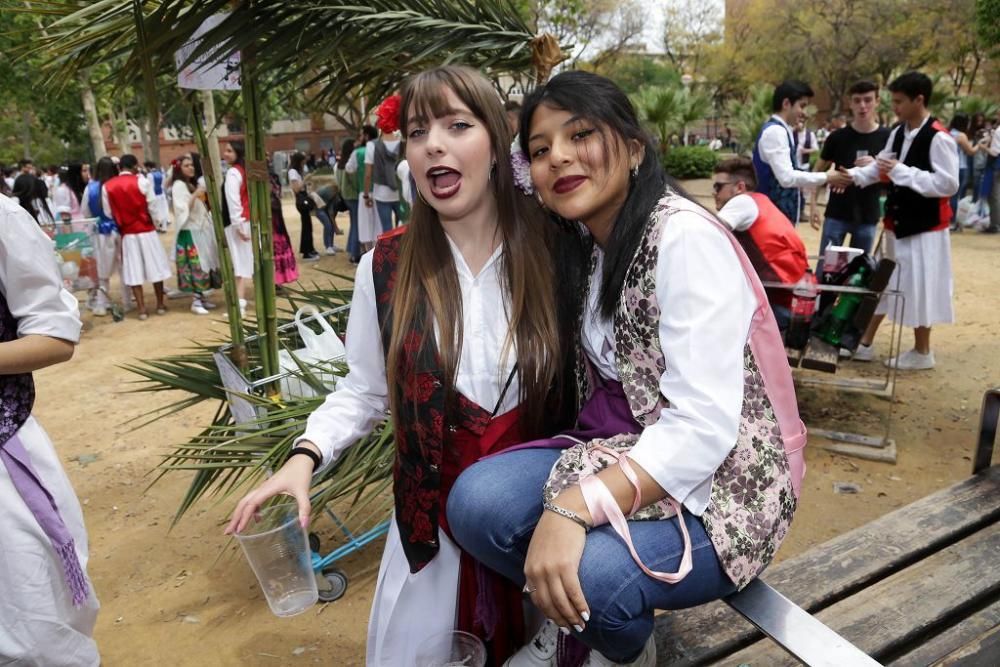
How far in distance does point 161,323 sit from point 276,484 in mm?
7093

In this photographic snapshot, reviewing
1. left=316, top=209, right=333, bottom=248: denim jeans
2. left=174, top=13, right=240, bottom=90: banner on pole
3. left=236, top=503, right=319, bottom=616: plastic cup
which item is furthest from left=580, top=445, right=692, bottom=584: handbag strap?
left=316, top=209, right=333, bottom=248: denim jeans

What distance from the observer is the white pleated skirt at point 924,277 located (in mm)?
4875

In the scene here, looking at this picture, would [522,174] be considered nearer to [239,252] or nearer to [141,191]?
[239,252]

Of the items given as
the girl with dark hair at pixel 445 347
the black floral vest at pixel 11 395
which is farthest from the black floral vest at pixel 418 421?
the black floral vest at pixel 11 395

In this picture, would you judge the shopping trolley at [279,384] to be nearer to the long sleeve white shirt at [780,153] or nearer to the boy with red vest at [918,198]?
the boy with red vest at [918,198]

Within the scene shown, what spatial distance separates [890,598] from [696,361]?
3.95ft

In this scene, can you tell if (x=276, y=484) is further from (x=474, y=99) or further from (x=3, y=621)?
(x=3, y=621)

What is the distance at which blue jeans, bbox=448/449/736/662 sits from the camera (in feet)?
4.17

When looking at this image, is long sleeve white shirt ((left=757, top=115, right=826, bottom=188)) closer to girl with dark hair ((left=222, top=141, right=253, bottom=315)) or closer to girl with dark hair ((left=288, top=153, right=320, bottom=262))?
girl with dark hair ((left=222, top=141, right=253, bottom=315))

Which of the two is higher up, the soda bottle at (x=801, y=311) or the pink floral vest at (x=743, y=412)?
the pink floral vest at (x=743, y=412)

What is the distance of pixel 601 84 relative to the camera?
1461 millimetres

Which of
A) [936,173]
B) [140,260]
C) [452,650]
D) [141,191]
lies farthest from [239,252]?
[452,650]

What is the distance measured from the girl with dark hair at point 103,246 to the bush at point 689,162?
42.0ft

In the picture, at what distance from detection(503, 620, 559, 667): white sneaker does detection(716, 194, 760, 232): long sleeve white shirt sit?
280 centimetres
